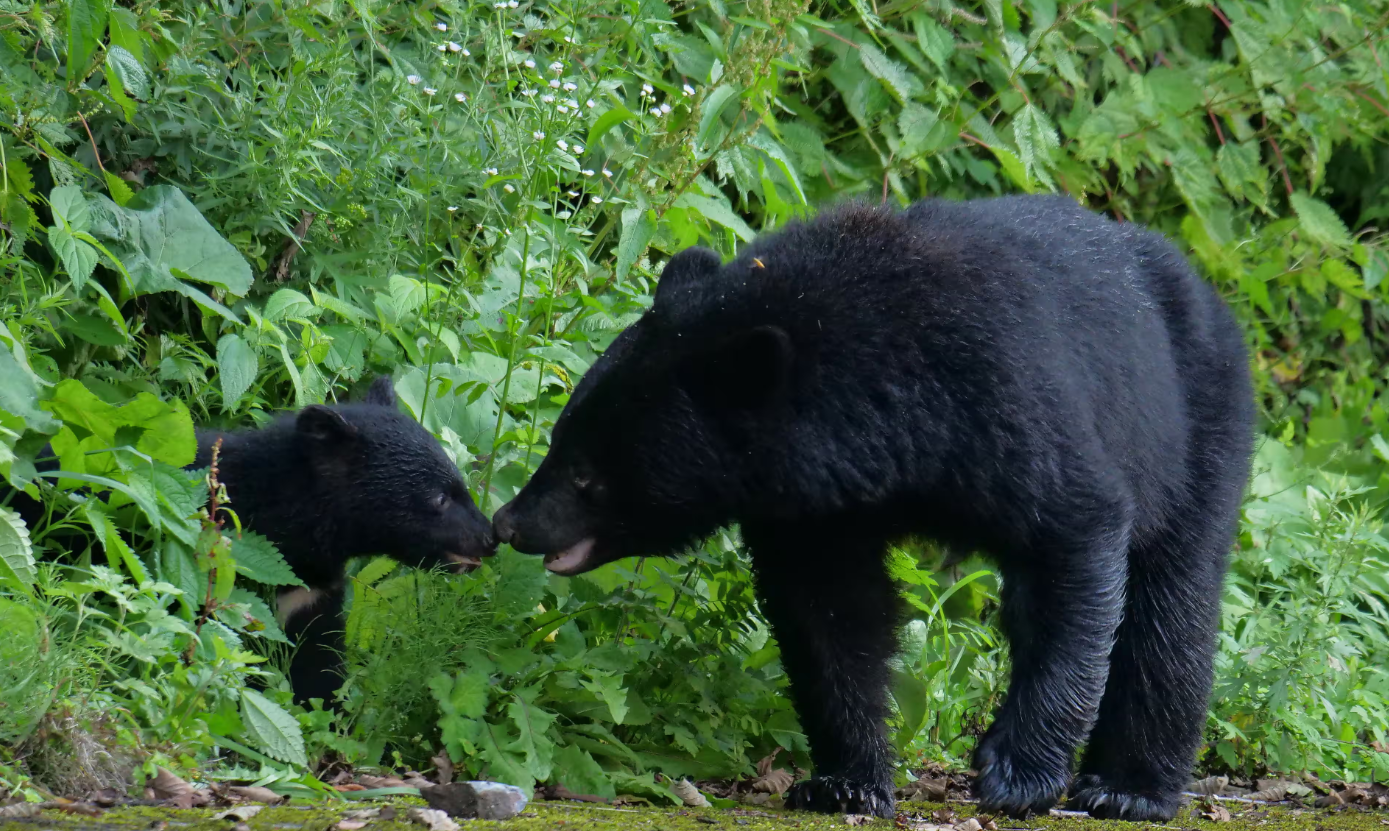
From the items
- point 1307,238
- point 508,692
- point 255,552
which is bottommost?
point 1307,238

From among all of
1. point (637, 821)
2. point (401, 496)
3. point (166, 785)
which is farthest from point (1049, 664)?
point (401, 496)

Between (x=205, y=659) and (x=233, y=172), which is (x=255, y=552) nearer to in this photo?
(x=205, y=659)

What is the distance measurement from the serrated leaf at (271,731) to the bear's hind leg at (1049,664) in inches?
68.3

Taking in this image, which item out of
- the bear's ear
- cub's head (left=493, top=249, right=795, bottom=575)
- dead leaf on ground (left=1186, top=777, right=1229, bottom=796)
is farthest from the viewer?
dead leaf on ground (left=1186, top=777, right=1229, bottom=796)

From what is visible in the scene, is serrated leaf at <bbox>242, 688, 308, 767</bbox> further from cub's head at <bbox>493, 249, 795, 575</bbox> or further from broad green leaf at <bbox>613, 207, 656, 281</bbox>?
broad green leaf at <bbox>613, 207, 656, 281</bbox>

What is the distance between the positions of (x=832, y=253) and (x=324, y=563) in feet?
6.91

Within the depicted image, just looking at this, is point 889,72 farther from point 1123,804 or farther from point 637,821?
point 637,821

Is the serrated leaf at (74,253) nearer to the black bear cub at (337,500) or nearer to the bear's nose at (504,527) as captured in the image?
the black bear cub at (337,500)

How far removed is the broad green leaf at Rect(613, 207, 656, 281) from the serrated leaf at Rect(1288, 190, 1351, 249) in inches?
206

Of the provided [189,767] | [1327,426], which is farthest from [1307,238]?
[189,767]

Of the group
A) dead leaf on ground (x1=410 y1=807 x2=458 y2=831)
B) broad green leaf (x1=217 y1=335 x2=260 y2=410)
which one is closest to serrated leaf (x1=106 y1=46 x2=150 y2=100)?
broad green leaf (x1=217 y1=335 x2=260 y2=410)

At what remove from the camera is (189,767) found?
9.48ft

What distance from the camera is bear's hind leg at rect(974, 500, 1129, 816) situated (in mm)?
3672

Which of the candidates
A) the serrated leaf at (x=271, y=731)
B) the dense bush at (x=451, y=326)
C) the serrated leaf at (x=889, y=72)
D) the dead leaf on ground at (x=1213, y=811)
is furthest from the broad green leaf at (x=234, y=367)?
the serrated leaf at (x=889, y=72)
